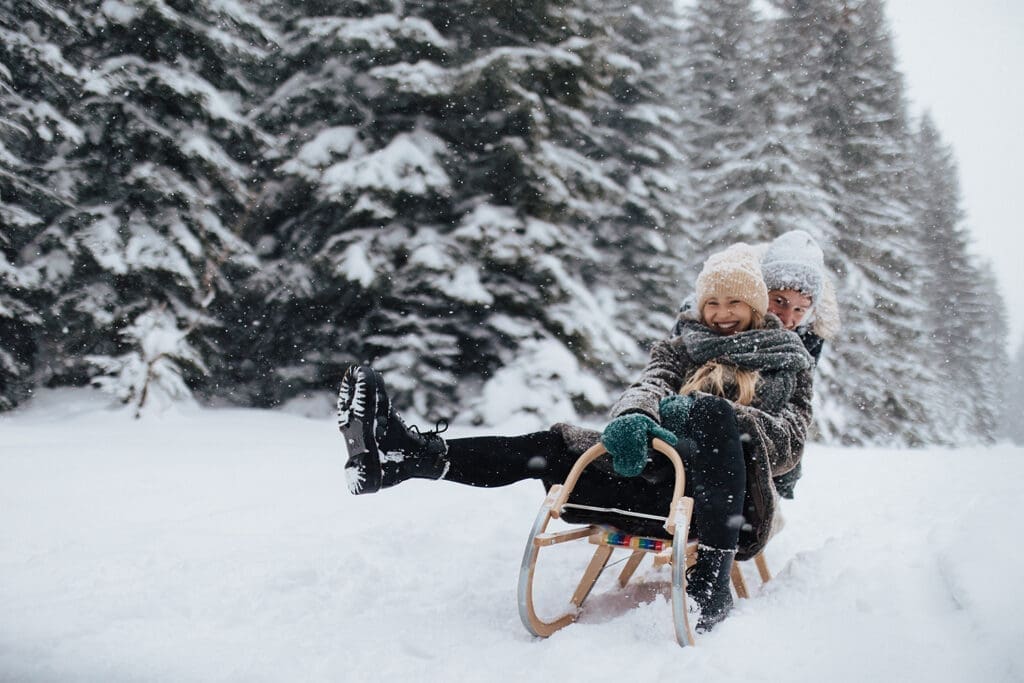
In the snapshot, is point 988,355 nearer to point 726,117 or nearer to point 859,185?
point 859,185

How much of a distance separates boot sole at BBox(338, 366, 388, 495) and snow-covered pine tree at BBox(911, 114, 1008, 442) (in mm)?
23783

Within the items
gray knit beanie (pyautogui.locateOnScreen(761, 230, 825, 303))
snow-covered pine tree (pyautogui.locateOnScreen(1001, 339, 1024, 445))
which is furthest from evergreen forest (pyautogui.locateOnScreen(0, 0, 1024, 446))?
snow-covered pine tree (pyautogui.locateOnScreen(1001, 339, 1024, 445))

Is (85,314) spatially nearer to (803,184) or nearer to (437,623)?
(437,623)

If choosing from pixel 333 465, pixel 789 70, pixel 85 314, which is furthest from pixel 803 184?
pixel 85 314

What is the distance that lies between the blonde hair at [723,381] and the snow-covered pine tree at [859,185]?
11418 mm

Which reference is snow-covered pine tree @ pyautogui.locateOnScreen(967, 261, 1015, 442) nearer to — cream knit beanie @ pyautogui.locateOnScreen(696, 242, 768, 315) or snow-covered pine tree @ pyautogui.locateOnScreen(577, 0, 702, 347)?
snow-covered pine tree @ pyautogui.locateOnScreen(577, 0, 702, 347)

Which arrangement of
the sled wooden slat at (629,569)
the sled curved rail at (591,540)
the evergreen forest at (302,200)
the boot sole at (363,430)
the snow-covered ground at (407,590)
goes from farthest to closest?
1. the evergreen forest at (302,200)
2. the sled wooden slat at (629,569)
3. the boot sole at (363,430)
4. the sled curved rail at (591,540)
5. the snow-covered ground at (407,590)

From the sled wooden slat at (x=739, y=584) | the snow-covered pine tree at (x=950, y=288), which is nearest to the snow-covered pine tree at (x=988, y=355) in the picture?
the snow-covered pine tree at (x=950, y=288)

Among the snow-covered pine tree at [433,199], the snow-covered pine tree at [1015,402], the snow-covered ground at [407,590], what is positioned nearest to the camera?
the snow-covered ground at [407,590]

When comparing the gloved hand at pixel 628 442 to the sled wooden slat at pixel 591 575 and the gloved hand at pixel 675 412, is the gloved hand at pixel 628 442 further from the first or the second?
the sled wooden slat at pixel 591 575

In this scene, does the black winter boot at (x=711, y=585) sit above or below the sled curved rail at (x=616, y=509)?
below

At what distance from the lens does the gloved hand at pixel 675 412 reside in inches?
95.7

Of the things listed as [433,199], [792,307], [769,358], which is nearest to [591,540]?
[769,358]

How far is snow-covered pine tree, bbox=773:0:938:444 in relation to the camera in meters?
13.8
